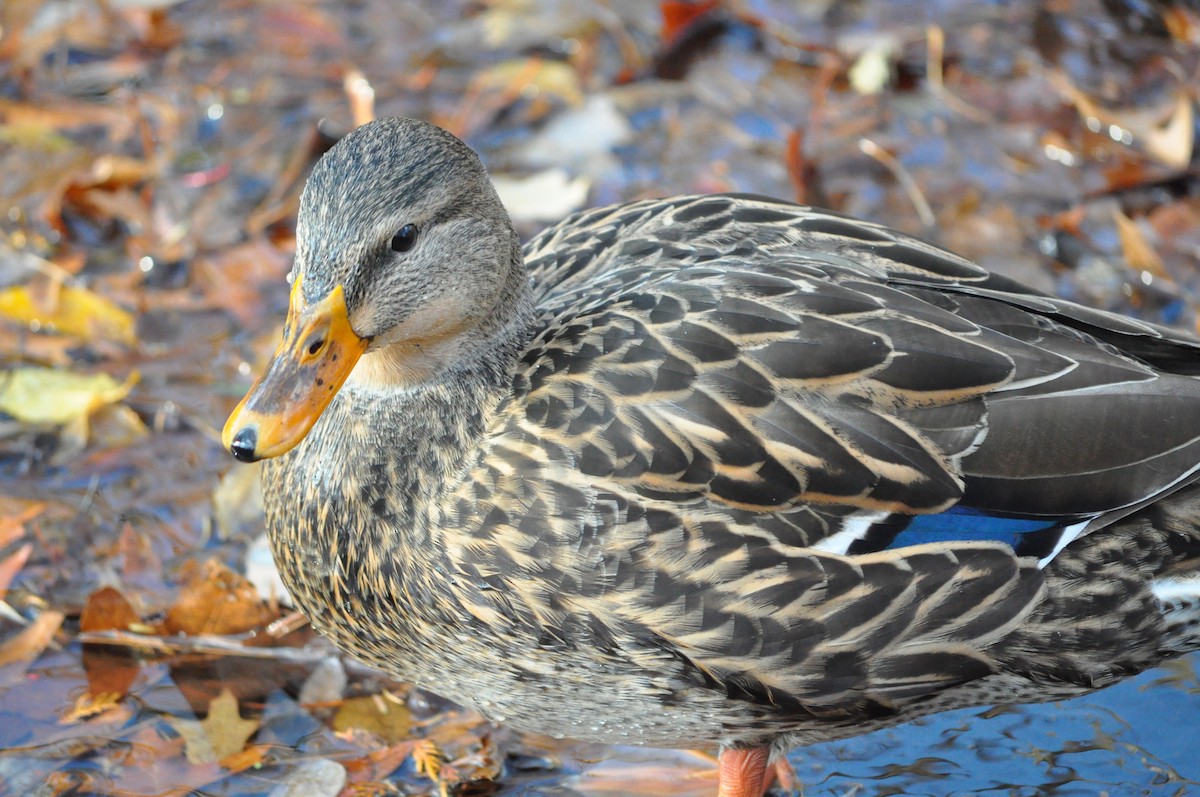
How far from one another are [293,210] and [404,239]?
252cm

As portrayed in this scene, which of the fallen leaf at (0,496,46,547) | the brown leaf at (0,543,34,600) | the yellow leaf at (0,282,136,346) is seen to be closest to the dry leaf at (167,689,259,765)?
the brown leaf at (0,543,34,600)

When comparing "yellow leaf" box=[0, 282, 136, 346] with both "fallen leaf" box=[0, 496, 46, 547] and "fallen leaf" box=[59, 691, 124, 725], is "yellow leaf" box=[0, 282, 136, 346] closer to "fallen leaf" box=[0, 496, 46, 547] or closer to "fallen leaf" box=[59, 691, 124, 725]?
"fallen leaf" box=[0, 496, 46, 547]

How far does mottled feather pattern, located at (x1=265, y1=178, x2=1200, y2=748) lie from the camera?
333 cm

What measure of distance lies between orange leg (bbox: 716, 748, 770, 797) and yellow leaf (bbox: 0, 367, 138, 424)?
2.55 meters

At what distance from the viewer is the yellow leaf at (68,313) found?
5.34 metres

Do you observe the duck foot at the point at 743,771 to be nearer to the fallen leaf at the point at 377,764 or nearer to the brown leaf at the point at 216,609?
the fallen leaf at the point at 377,764

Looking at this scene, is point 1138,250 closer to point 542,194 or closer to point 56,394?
point 542,194

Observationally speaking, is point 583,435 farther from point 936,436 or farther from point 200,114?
point 200,114

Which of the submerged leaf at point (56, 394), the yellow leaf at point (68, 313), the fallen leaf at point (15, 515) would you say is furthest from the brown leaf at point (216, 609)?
the yellow leaf at point (68, 313)

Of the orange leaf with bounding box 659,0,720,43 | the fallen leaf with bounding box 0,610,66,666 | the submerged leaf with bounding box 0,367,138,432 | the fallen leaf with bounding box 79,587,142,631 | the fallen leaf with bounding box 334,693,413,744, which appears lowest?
the fallen leaf with bounding box 334,693,413,744

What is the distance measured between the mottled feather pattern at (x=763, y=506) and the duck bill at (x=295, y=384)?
386mm

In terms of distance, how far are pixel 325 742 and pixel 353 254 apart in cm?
155

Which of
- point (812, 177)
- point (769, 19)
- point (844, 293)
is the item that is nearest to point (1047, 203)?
point (812, 177)

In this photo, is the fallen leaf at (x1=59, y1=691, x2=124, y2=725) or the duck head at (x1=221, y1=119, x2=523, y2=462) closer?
the duck head at (x1=221, y1=119, x2=523, y2=462)
